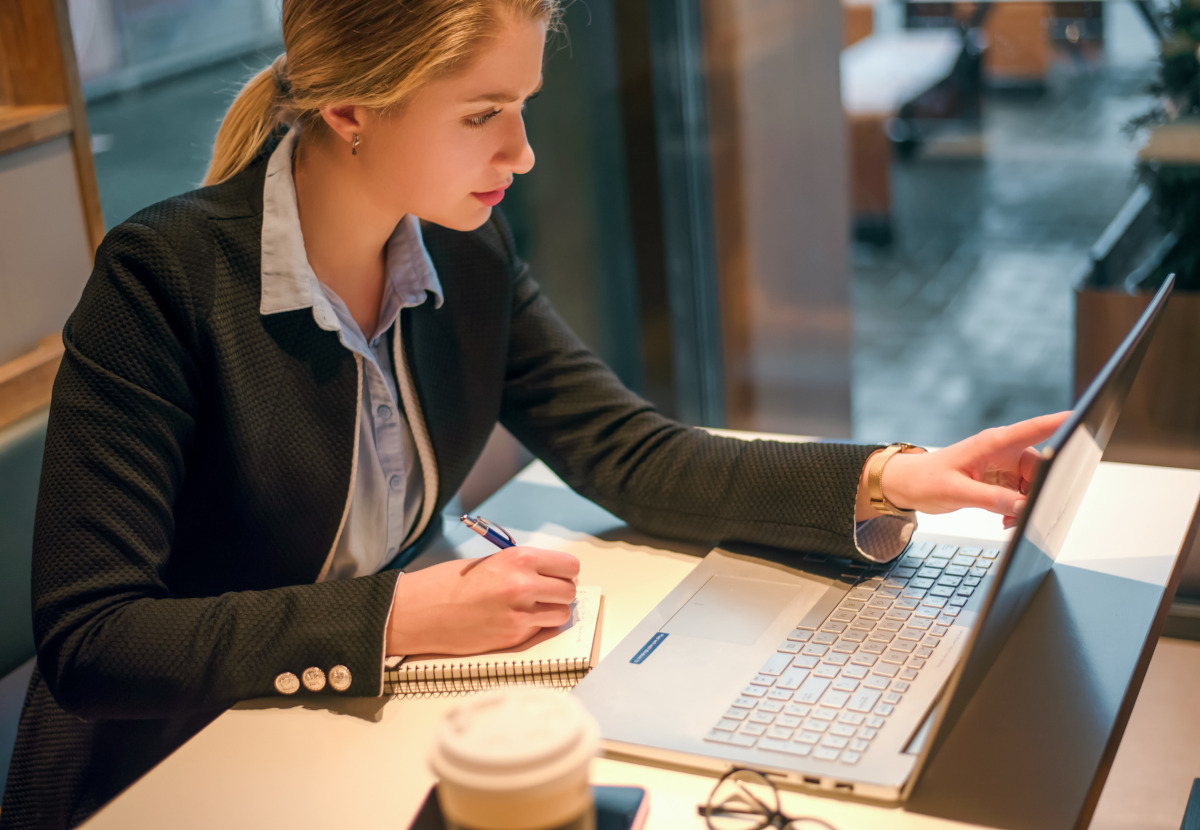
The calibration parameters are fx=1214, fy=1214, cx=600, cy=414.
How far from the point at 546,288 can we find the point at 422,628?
1.75 metres

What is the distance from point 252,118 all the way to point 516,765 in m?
0.86

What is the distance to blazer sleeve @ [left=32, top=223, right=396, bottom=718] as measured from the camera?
3.18ft

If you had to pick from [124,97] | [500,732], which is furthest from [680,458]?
[124,97]

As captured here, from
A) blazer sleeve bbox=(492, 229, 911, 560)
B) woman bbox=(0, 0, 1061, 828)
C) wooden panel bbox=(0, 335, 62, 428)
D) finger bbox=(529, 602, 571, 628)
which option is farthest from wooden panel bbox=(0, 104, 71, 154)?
finger bbox=(529, 602, 571, 628)

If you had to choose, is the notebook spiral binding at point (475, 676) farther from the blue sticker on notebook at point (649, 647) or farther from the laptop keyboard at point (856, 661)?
the laptop keyboard at point (856, 661)

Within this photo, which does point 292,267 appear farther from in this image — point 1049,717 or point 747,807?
point 1049,717

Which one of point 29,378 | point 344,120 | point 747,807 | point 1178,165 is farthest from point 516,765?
point 1178,165

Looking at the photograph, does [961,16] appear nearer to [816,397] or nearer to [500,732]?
[816,397]

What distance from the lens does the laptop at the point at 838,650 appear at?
80 centimetres

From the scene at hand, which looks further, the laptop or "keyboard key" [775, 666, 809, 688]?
"keyboard key" [775, 666, 809, 688]

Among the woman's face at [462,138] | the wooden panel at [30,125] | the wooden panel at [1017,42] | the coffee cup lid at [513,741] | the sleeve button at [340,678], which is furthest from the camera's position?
the wooden panel at [1017,42]

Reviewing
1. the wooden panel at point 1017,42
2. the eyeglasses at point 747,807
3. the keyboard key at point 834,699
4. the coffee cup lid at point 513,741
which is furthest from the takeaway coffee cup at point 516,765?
the wooden panel at point 1017,42

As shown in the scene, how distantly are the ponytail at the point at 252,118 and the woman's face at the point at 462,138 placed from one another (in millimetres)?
122

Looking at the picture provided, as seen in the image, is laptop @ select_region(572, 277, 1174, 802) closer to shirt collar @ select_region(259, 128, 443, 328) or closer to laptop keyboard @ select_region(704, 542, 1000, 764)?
laptop keyboard @ select_region(704, 542, 1000, 764)
